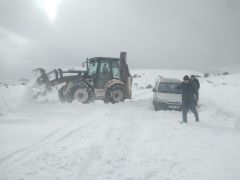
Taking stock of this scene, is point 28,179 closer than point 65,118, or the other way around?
point 28,179

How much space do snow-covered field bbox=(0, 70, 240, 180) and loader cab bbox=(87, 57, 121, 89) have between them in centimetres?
648

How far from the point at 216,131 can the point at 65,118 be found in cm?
605

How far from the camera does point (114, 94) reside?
2036 cm

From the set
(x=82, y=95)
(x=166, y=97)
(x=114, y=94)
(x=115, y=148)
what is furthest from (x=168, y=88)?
(x=115, y=148)

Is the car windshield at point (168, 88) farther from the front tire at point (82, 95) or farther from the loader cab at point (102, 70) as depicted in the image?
the front tire at point (82, 95)

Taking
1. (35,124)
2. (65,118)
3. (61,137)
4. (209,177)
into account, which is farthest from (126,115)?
(209,177)

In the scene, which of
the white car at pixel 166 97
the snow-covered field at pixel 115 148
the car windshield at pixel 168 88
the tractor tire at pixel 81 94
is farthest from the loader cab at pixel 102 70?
the snow-covered field at pixel 115 148

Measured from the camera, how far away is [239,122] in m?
14.3

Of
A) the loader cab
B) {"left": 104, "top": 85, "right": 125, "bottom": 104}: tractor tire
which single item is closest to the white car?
{"left": 104, "top": 85, "right": 125, "bottom": 104}: tractor tire

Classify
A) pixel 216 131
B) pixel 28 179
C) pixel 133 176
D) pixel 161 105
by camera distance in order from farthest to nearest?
pixel 161 105
pixel 216 131
pixel 133 176
pixel 28 179

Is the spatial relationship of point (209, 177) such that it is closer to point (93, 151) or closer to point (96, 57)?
point (93, 151)

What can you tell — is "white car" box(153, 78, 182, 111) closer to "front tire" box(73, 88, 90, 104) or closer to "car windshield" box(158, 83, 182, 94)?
"car windshield" box(158, 83, 182, 94)

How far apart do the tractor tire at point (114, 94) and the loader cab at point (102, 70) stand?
0.59m

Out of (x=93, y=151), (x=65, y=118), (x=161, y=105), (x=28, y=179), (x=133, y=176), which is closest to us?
(x=28, y=179)
